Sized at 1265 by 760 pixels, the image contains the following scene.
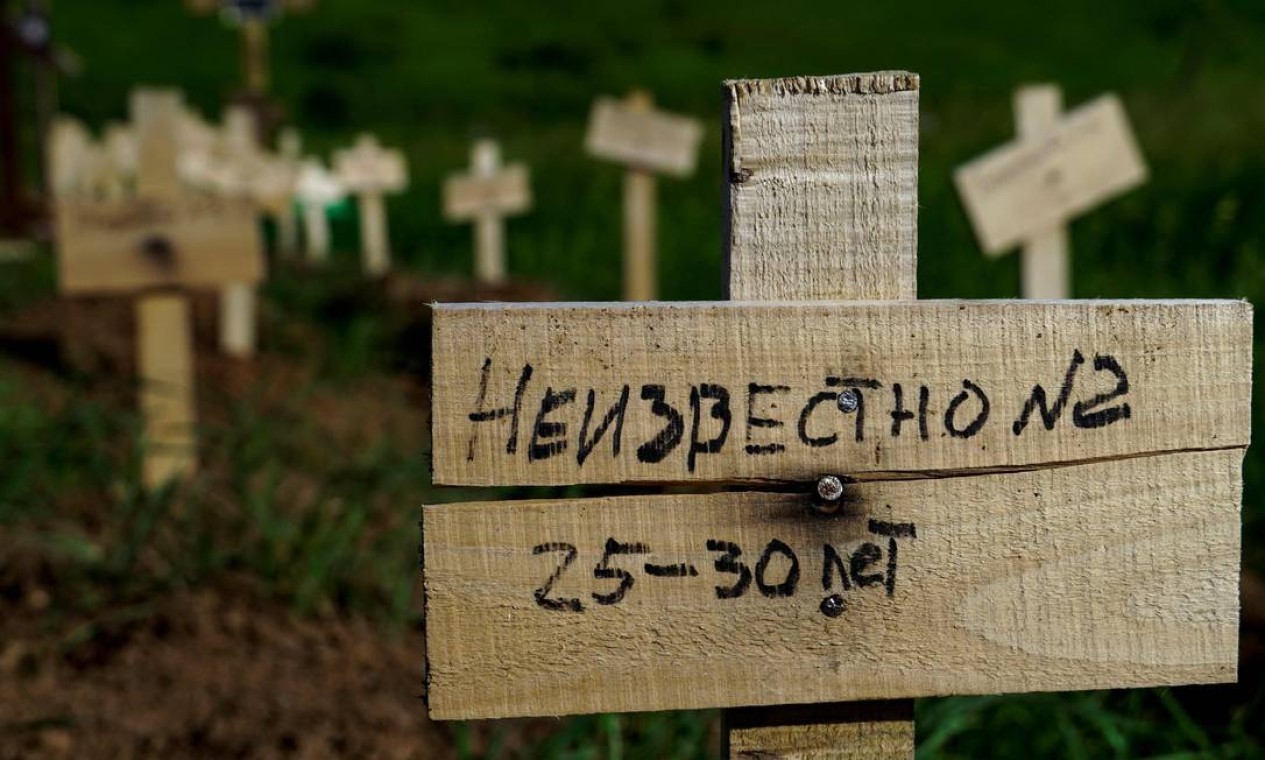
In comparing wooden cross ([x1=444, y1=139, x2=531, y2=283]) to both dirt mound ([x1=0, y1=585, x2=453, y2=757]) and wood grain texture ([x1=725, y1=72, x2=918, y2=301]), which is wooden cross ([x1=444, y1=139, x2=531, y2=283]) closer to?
dirt mound ([x1=0, y1=585, x2=453, y2=757])

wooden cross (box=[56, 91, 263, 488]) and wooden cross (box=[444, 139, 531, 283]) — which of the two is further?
wooden cross (box=[444, 139, 531, 283])

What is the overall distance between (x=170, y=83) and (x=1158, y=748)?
62.9 feet

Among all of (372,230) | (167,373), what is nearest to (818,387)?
(167,373)

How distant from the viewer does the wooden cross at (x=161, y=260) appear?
3.18 m

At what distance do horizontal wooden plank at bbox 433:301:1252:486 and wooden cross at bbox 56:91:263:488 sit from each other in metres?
2.30

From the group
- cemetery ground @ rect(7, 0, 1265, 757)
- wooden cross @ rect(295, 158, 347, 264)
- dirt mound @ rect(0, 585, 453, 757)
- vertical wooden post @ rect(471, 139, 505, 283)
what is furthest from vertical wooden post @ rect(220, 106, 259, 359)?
wooden cross @ rect(295, 158, 347, 264)

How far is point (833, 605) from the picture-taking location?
1092mm

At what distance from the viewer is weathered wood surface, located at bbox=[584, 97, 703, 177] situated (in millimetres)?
5668

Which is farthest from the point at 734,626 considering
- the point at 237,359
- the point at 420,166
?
the point at 420,166

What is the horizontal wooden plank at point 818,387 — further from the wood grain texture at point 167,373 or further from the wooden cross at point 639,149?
the wooden cross at point 639,149

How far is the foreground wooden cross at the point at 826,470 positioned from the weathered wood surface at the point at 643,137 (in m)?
4.60

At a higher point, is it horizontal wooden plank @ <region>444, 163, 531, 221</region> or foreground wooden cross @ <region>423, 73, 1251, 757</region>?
horizontal wooden plank @ <region>444, 163, 531, 221</region>

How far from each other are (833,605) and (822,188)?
1.06 ft

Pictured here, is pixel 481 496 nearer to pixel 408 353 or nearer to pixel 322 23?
pixel 408 353
